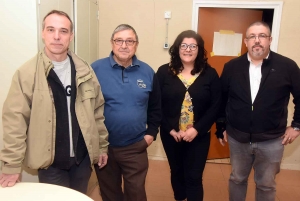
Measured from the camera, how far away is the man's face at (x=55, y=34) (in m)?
Result: 1.38

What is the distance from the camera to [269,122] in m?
1.77

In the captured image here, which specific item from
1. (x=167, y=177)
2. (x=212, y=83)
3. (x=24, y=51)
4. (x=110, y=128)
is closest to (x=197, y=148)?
(x=212, y=83)

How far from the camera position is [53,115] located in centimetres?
135

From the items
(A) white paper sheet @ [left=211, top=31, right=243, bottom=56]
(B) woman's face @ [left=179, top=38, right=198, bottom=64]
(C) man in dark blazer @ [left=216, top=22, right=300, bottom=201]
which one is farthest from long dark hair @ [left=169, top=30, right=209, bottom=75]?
(A) white paper sheet @ [left=211, top=31, right=243, bottom=56]

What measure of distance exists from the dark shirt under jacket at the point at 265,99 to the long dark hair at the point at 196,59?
0.75 ft

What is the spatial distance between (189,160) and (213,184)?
1002 millimetres

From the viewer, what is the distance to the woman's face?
6.14ft

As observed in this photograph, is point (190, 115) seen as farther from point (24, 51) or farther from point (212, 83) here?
point (24, 51)

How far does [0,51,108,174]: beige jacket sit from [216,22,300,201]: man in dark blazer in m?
0.99

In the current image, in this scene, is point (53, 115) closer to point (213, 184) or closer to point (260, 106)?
point (260, 106)

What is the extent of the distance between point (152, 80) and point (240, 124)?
0.66 m

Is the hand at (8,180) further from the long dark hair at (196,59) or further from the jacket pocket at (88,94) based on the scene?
the long dark hair at (196,59)

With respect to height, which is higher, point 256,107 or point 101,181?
point 256,107

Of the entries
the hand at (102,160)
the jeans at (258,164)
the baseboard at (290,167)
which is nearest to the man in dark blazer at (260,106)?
the jeans at (258,164)
